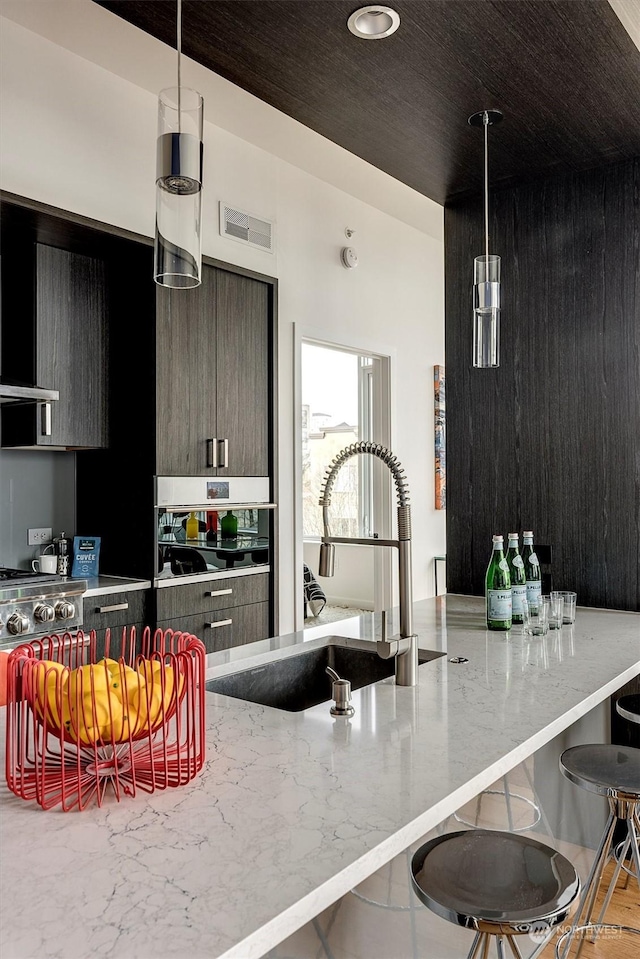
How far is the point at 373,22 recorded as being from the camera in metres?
1.87

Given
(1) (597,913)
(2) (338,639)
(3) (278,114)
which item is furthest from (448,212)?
(1) (597,913)

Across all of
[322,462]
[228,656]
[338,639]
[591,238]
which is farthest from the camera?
[322,462]

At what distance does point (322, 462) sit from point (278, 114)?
189 inches

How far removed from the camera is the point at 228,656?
6.03 feet

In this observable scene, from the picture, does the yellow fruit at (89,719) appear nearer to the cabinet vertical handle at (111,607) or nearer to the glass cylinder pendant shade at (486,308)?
the glass cylinder pendant shade at (486,308)

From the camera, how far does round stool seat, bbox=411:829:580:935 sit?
3.82 ft

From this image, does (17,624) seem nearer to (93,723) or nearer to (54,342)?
(54,342)

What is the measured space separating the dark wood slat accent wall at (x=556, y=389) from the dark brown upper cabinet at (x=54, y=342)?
155 cm

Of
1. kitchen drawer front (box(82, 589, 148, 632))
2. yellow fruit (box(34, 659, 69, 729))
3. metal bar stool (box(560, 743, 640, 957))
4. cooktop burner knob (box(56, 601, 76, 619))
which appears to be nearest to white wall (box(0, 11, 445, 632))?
kitchen drawer front (box(82, 589, 148, 632))

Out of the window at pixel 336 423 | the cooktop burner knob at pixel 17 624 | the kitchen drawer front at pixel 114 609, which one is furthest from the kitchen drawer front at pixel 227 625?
the window at pixel 336 423

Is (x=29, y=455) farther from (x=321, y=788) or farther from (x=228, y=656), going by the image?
(x=321, y=788)

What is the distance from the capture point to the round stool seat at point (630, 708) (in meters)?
2.08

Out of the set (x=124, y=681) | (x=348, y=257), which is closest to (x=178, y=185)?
(x=124, y=681)

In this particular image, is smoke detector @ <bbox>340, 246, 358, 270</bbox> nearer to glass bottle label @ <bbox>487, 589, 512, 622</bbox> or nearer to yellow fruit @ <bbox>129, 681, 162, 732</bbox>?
glass bottle label @ <bbox>487, 589, 512, 622</bbox>
